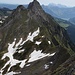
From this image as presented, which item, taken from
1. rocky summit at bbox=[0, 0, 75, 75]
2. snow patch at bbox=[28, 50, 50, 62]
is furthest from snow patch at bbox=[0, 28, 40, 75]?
snow patch at bbox=[28, 50, 50, 62]

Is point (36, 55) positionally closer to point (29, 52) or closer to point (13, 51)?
point (29, 52)

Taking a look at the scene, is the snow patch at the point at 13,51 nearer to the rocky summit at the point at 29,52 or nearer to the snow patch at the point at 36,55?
the rocky summit at the point at 29,52

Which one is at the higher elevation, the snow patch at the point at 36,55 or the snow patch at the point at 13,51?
the snow patch at the point at 36,55

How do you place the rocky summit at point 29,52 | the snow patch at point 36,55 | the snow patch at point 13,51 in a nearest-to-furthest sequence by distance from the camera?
the rocky summit at point 29,52
the snow patch at point 36,55
the snow patch at point 13,51

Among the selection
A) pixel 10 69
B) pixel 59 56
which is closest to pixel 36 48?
pixel 10 69

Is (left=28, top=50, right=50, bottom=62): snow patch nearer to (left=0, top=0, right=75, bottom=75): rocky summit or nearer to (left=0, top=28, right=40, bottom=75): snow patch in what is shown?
(left=0, top=0, right=75, bottom=75): rocky summit

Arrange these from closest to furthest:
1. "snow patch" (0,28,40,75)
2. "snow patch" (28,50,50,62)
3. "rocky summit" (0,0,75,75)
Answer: "rocky summit" (0,0,75,75) < "snow patch" (28,50,50,62) < "snow patch" (0,28,40,75)

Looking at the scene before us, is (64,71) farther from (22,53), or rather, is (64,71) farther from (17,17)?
(17,17)

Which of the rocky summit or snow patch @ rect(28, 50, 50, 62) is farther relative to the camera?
snow patch @ rect(28, 50, 50, 62)

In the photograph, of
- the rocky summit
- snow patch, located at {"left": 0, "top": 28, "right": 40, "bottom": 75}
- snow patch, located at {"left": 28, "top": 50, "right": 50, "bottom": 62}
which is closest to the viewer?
the rocky summit

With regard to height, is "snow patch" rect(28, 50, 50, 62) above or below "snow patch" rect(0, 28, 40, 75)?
above

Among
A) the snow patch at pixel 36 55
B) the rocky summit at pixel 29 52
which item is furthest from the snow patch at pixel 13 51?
the snow patch at pixel 36 55
